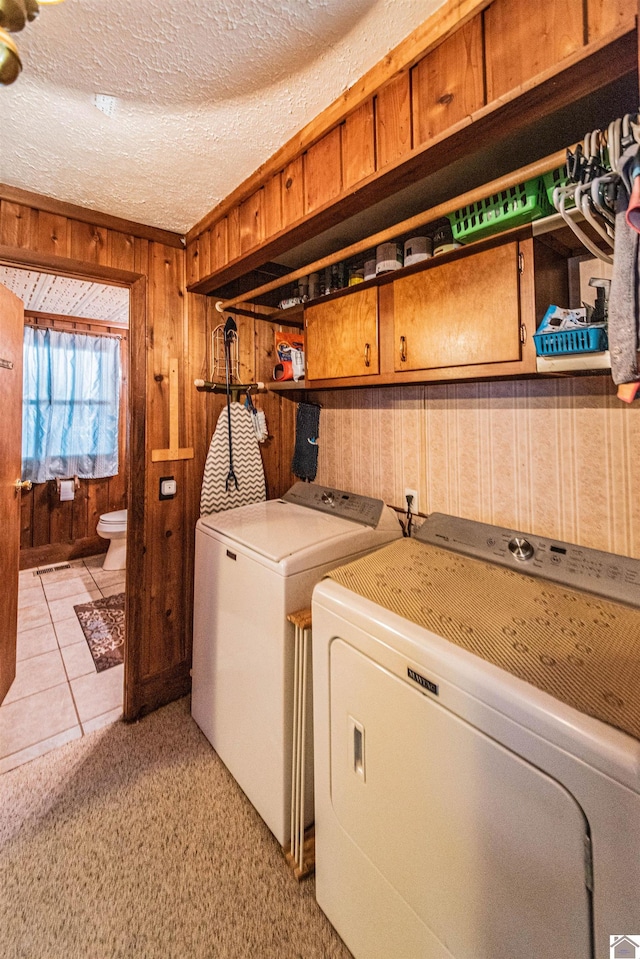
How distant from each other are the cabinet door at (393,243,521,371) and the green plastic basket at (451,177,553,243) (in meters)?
0.06

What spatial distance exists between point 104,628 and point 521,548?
9.33 feet

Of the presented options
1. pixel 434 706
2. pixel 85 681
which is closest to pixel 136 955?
pixel 434 706

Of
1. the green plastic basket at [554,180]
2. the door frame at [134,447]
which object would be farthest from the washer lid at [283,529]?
the green plastic basket at [554,180]

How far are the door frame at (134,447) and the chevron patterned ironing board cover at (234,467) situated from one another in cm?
33

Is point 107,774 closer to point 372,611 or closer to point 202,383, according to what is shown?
point 372,611

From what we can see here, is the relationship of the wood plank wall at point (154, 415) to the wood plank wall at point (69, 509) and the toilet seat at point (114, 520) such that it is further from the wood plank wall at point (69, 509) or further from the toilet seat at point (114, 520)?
the wood plank wall at point (69, 509)

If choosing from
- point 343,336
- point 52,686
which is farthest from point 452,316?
point 52,686

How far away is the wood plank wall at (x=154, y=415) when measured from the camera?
185cm

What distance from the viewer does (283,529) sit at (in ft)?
5.60

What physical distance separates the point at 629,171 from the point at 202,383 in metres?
1.85

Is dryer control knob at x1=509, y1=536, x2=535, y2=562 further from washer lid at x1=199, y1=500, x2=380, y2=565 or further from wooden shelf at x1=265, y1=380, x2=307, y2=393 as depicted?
wooden shelf at x1=265, y1=380, x2=307, y2=393

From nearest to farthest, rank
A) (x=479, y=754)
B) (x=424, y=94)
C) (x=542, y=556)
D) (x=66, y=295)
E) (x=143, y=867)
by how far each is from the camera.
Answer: (x=479, y=754) < (x=424, y=94) < (x=542, y=556) < (x=143, y=867) < (x=66, y=295)

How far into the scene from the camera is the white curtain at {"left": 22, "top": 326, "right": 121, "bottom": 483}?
3754mm

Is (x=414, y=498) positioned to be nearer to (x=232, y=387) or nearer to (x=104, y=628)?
(x=232, y=387)
